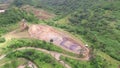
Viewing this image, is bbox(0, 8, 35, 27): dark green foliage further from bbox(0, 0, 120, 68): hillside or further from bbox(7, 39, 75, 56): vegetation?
bbox(7, 39, 75, 56): vegetation

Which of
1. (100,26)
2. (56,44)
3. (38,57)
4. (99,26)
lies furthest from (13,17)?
(38,57)

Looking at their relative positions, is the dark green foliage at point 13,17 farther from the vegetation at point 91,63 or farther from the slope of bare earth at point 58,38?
the vegetation at point 91,63

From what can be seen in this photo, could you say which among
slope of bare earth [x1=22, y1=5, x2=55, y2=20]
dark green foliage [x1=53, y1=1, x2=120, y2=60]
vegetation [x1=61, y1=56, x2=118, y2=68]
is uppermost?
vegetation [x1=61, y1=56, x2=118, y2=68]

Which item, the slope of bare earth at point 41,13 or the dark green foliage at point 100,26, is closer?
the dark green foliage at point 100,26

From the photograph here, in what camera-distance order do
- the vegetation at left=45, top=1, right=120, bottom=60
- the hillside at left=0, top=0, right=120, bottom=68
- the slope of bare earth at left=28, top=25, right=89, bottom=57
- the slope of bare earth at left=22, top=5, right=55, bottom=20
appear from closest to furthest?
1. the hillside at left=0, top=0, right=120, bottom=68
2. the slope of bare earth at left=28, top=25, right=89, bottom=57
3. the vegetation at left=45, top=1, right=120, bottom=60
4. the slope of bare earth at left=22, top=5, right=55, bottom=20

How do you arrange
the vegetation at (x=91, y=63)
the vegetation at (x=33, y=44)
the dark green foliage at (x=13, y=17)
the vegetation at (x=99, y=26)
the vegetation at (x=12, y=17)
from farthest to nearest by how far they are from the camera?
the dark green foliage at (x=13, y=17)
the vegetation at (x=12, y=17)
the vegetation at (x=99, y=26)
the vegetation at (x=33, y=44)
the vegetation at (x=91, y=63)

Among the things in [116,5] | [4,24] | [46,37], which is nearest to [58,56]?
[46,37]

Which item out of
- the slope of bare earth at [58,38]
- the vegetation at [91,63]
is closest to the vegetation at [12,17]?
the slope of bare earth at [58,38]

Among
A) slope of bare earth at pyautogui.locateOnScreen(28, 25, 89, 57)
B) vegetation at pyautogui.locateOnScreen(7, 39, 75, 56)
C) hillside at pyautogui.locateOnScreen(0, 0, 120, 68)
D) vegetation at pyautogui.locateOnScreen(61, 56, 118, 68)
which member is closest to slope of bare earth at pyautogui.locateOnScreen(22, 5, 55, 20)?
hillside at pyautogui.locateOnScreen(0, 0, 120, 68)
